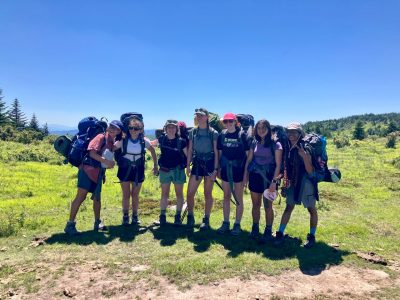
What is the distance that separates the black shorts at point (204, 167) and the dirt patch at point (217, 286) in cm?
297

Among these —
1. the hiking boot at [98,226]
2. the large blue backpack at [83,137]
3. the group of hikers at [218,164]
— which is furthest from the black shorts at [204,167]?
the hiking boot at [98,226]

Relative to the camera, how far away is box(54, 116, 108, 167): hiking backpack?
27.8ft

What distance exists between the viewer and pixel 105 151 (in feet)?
27.1

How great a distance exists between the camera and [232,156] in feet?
27.2

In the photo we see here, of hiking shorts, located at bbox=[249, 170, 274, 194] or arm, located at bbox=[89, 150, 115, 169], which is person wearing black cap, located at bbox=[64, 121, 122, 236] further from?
hiking shorts, located at bbox=[249, 170, 274, 194]

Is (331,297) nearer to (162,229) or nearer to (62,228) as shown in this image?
(162,229)

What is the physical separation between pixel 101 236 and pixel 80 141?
2.49m

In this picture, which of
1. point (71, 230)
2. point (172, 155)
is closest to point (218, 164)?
point (172, 155)

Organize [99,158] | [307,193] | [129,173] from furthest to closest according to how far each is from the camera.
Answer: [129,173]
[99,158]
[307,193]

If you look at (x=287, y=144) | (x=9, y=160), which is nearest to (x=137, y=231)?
(x=287, y=144)

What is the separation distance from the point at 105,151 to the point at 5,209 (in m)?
6.26

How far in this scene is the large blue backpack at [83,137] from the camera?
845 centimetres

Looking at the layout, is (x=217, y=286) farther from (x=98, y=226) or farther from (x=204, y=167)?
(x=98, y=226)

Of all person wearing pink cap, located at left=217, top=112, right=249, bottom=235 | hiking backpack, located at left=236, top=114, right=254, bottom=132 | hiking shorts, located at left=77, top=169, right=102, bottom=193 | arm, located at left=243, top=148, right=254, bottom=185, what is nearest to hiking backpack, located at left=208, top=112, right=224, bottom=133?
hiking backpack, located at left=236, top=114, right=254, bottom=132
